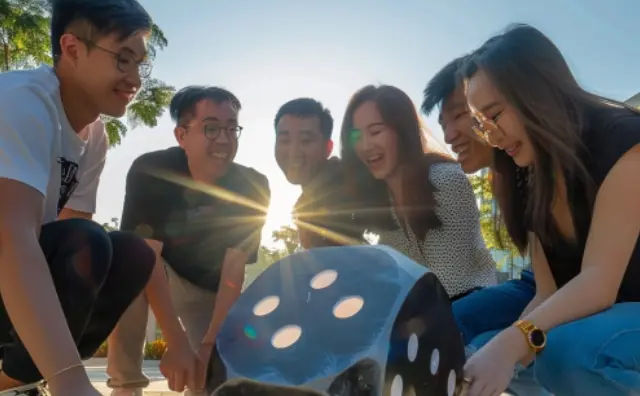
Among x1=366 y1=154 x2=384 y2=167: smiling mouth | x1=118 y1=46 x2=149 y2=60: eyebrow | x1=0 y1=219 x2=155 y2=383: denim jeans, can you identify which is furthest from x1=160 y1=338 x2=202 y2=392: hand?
x1=366 y1=154 x2=384 y2=167: smiling mouth

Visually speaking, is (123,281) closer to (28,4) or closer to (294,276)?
(294,276)

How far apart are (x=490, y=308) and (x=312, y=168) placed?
131cm

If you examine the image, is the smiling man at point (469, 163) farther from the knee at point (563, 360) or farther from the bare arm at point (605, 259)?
the bare arm at point (605, 259)

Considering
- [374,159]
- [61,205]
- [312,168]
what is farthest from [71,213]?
[312,168]

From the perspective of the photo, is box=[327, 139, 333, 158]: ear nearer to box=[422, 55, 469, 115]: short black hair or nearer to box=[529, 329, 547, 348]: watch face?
box=[422, 55, 469, 115]: short black hair

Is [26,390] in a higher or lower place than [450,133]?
lower

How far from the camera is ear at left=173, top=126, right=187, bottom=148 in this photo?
320 cm

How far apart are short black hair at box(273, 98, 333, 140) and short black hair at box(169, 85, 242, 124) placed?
0.28 meters

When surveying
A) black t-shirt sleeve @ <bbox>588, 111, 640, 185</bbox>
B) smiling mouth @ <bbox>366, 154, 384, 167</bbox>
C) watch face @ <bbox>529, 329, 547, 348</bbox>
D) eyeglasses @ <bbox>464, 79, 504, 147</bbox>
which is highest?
eyeglasses @ <bbox>464, 79, 504, 147</bbox>

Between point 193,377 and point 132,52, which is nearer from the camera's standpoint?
point 132,52

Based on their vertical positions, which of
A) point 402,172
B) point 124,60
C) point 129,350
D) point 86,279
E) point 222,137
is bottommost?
point 129,350

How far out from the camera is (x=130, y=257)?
1931mm

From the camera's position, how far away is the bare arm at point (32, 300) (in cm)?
130

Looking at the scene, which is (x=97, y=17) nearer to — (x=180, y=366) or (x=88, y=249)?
(x=88, y=249)
